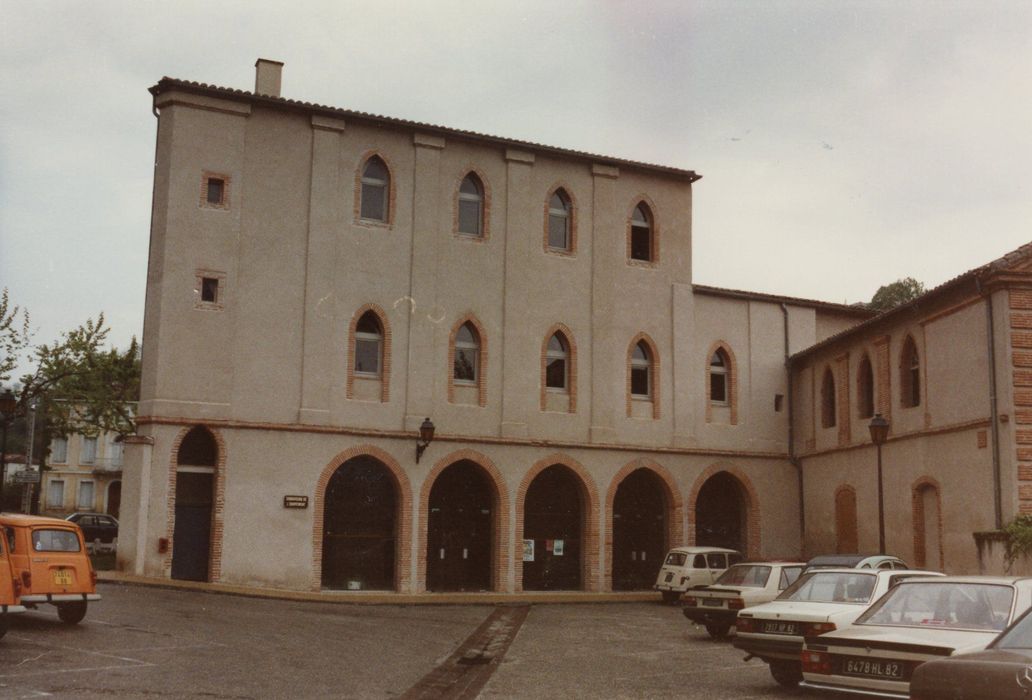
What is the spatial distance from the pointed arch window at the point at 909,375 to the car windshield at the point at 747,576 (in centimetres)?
999

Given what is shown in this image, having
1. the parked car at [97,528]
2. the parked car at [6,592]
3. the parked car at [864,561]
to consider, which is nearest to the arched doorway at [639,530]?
the parked car at [864,561]

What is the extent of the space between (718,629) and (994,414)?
28.7 feet

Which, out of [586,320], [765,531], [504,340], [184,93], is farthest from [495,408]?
[184,93]

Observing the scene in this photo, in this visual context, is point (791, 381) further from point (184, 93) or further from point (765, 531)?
point (184, 93)

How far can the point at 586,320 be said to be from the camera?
3150 cm

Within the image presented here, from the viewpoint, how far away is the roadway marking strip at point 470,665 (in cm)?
1261

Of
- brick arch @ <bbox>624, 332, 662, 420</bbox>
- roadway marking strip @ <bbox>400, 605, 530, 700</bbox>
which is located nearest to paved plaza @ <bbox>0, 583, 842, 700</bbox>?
roadway marking strip @ <bbox>400, 605, 530, 700</bbox>

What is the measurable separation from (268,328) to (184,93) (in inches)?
244

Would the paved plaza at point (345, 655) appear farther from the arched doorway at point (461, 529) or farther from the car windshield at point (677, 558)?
the arched doorway at point (461, 529)

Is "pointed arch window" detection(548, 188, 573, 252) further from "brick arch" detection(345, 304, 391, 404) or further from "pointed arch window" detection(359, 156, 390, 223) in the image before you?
"brick arch" detection(345, 304, 391, 404)

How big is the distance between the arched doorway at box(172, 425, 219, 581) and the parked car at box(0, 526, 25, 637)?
Answer: 1115 cm

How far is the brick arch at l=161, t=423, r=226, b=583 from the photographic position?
25859mm

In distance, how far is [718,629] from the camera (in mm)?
18781

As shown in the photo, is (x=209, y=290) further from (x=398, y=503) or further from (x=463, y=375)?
(x=398, y=503)
